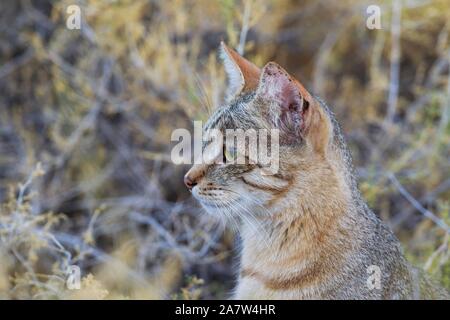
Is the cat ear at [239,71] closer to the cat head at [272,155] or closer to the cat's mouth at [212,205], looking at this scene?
the cat head at [272,155]

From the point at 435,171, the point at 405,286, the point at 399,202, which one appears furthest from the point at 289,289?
the point at 399,202

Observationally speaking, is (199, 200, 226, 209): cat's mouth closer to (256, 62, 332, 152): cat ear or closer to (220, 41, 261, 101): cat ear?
(256, 62, 332, 152): cat ear

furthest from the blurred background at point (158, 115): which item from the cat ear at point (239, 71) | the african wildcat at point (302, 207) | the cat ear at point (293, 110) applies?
the cat ear at point (293, 110)

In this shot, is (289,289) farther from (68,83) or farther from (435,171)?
(68,83)

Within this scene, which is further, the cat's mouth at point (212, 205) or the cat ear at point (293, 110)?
the cat's mouth at point (212, 205)

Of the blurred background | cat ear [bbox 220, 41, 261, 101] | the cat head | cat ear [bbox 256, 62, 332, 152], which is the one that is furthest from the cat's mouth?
the blurred background

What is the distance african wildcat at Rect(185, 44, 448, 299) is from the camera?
→ 296 centimetres

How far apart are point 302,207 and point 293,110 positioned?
0.39 meters

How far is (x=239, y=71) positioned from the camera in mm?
3367

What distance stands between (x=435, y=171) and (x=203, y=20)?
2.26 m

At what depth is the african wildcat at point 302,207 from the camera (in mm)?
2963

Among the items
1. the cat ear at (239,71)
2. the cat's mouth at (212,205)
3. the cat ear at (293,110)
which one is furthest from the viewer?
the cat ear at (239,71)

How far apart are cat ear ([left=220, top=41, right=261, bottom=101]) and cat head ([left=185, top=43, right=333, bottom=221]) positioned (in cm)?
28

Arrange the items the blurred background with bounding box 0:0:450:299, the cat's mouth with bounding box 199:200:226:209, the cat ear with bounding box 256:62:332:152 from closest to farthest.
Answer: the cat ear with bounding box 256:62:332:152
the cat's mouth with bounding box 199:200:226:209
the blurred background with bounding box 0:0:450:299
